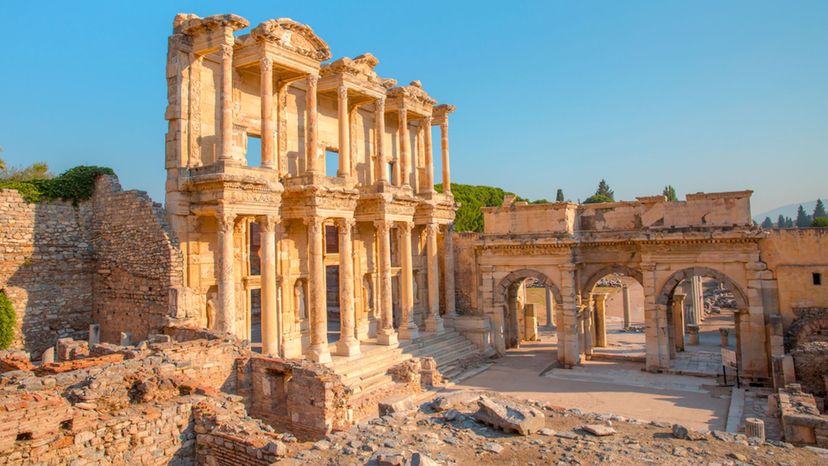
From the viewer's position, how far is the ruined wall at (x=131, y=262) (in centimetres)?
1642

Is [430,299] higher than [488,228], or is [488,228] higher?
[488,228]

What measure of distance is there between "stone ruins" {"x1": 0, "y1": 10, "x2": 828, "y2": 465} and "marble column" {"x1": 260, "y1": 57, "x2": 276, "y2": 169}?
0.21 ft

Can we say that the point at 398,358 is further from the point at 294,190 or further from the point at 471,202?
the point at 471,202

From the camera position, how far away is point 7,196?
56.1ft

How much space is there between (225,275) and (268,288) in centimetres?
186

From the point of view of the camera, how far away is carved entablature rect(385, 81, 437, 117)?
1009 inches

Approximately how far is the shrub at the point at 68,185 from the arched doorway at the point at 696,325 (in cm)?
2172

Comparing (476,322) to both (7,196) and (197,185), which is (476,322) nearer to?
(197,185)

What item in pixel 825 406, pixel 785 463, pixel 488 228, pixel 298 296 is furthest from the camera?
pixel 488 228

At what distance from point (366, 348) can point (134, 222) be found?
9.80 meters

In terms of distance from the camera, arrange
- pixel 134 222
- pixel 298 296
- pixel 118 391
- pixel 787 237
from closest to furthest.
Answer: pixel 118 391, pixel 134 222, pixel 787 237, pixel 298 296

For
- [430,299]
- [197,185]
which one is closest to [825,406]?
[430,299]

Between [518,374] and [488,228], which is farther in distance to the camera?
[488,228]

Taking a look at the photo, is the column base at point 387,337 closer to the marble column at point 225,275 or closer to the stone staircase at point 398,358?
the stone staircase at point 398,358
